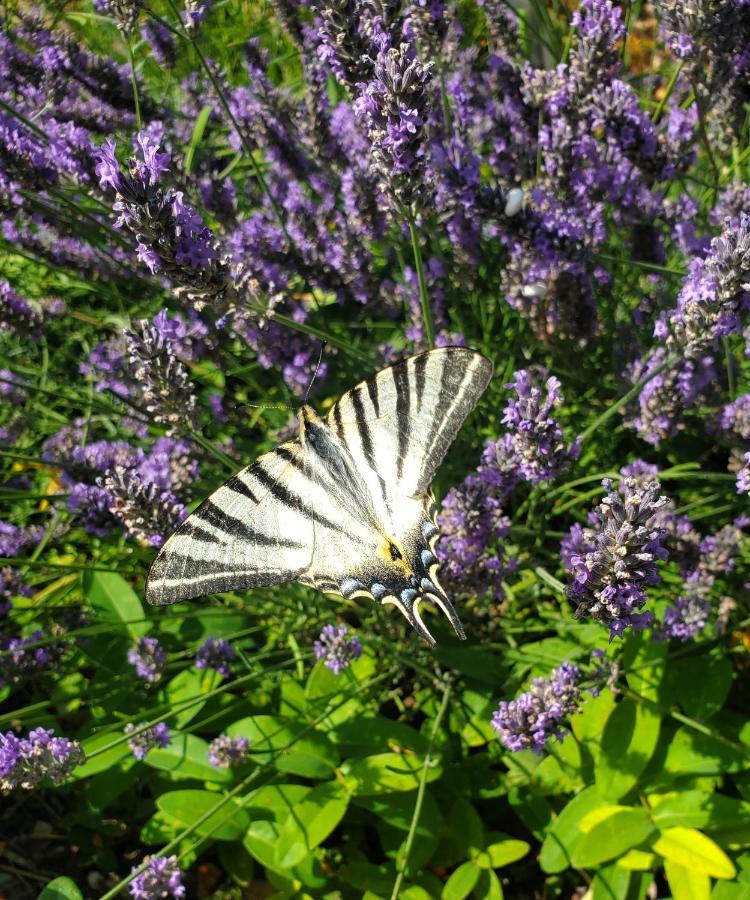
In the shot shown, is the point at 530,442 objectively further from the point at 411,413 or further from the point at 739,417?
the point at 739,417

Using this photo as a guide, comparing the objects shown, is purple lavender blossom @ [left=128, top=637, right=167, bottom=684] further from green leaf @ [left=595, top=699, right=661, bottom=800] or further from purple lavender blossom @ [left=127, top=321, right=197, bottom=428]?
green leaf @ [left=595, top=699, right=661, bottom=800]

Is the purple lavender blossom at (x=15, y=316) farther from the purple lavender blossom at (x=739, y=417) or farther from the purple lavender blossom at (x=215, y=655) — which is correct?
the purple lavender blossom at (x=739, y=417)

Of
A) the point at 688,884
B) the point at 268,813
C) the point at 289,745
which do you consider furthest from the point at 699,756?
the point at 268,813

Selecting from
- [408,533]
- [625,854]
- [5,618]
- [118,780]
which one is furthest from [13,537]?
[625,854]

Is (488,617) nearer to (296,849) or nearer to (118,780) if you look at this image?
(296,849)

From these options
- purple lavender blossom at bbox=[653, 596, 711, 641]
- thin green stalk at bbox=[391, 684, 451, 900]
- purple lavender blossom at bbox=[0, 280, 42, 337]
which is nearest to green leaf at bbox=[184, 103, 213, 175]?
purple lavender blossom at bbox=[0, 280, 42, 337]

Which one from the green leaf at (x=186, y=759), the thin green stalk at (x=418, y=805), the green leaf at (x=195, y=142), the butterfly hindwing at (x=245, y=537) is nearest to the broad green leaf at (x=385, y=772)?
the thin green stalk at (x=418, y=805)
